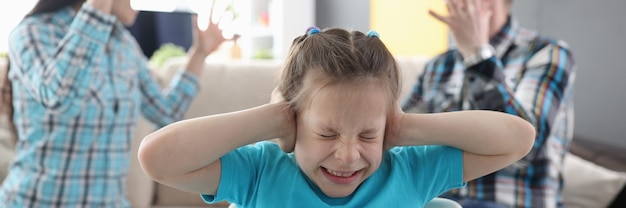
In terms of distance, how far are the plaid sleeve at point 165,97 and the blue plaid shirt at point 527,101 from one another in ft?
2.38

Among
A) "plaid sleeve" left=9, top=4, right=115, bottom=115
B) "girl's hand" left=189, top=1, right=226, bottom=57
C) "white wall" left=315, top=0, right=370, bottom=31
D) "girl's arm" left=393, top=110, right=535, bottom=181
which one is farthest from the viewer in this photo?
"white wall" left=315, top=0, right=370, bottom=31

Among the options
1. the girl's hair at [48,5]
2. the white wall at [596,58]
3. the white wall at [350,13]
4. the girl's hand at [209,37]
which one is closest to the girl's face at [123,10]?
the girl's hair at [48,5]

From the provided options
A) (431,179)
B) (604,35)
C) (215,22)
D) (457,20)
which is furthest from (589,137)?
(431,179)

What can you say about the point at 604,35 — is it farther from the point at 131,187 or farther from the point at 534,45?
the point at 131,187

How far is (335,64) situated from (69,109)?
2.99ft

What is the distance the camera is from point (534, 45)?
5.65ft

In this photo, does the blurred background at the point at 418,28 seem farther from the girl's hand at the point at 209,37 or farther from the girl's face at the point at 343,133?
the girl's face at the point at 343,133

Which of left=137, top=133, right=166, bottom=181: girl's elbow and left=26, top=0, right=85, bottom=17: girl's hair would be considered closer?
left=137, top=133, right=166, bottom=181: girl's elbow

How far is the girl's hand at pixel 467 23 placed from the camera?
1.53 m

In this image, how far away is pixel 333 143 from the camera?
2.88 feet

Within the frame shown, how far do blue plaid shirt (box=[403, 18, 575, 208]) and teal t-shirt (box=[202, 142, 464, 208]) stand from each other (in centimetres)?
59

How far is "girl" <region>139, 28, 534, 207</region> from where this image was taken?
2.86ft

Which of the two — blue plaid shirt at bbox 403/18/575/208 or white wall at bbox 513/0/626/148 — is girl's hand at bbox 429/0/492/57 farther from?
white wall at bbox 513/0/626/148

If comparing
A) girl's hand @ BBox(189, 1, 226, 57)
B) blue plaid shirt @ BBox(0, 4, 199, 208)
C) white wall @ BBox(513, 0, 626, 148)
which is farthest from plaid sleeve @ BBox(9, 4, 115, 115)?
white wall @ BBox(513, 0, 626, 148)
